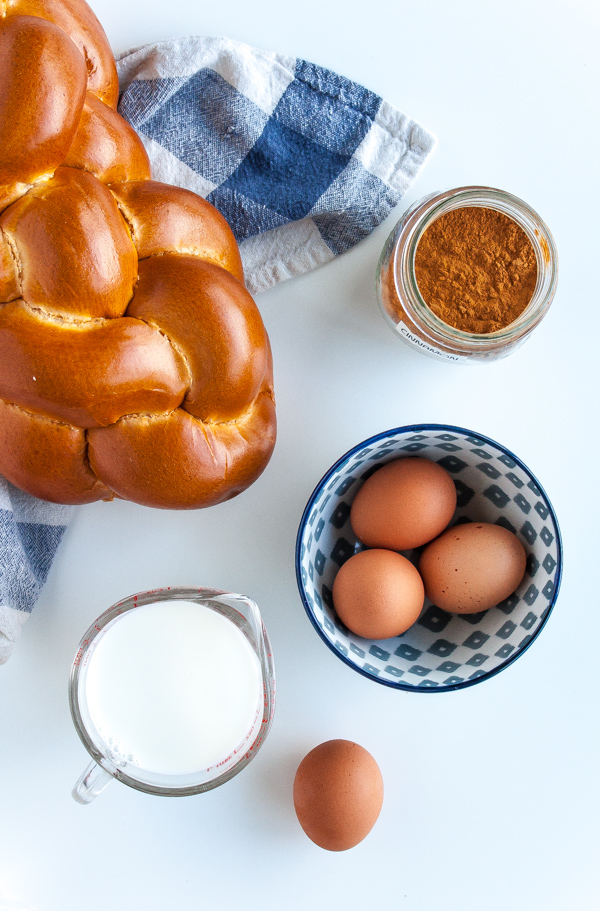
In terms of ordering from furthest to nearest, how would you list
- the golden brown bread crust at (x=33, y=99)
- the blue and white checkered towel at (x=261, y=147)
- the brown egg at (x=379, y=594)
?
the blue and white checkered towel at (x=261, y=147), the brown egg at (x=379, y=594), the golden brown bread crust at (x=33, y=99)

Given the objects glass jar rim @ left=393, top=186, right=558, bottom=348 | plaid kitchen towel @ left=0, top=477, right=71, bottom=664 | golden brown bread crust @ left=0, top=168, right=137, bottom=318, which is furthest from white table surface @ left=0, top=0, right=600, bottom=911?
golden brown bread crust @ left=0, top=168, right=137, bottom=318

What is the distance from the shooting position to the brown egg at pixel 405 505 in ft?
2.55

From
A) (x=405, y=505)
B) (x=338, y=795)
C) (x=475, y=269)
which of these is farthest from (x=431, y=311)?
(x=338, y=795)

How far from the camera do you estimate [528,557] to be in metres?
0.81

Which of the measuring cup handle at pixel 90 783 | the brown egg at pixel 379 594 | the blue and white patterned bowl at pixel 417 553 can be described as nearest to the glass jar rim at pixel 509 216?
the blue and white patterned bowl at pixel 417 553

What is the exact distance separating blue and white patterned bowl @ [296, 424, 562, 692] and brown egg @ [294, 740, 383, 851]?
0.38 ft

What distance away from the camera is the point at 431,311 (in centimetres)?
77

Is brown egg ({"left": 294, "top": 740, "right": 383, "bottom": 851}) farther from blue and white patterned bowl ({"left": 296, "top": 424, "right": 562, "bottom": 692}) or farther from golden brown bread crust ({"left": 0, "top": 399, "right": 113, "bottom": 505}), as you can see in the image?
golden brown bread crust ({"left": 0, "top": 399, "right": 113, "bottom": 505})

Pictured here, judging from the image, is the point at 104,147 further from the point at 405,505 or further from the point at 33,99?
the point at 405,505

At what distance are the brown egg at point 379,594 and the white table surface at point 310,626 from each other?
5.2 inches

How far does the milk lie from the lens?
79 cm

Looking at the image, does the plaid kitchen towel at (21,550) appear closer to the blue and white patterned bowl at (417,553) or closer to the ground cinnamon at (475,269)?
the blue and white patterned bowl at (417,553)

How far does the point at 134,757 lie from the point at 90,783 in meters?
0.06

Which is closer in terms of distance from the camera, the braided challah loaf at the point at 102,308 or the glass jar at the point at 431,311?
the braided challah loaf at the point at 102,308
